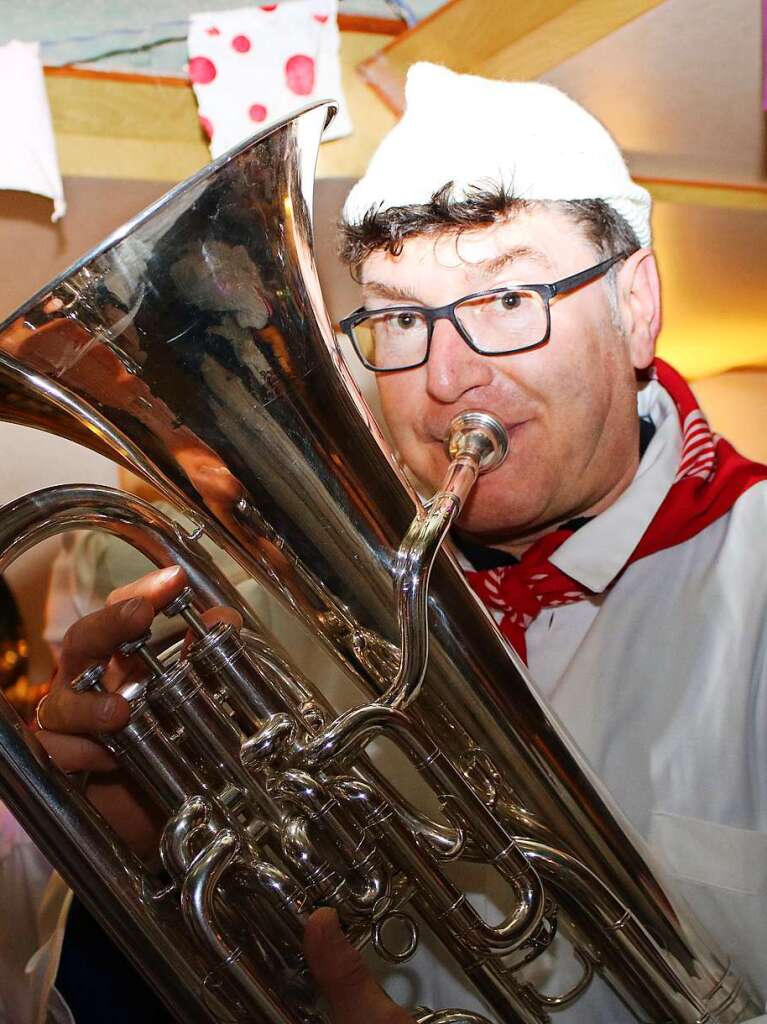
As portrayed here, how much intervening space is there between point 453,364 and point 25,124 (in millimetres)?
832

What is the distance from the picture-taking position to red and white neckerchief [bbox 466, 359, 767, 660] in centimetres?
107

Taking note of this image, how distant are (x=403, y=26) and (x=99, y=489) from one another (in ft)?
3.73

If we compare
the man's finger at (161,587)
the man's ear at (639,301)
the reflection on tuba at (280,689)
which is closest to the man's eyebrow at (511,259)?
the man's ear at (639,301)

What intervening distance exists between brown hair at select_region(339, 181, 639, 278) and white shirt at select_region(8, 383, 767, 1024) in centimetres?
25

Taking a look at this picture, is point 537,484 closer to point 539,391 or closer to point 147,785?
point 539,391

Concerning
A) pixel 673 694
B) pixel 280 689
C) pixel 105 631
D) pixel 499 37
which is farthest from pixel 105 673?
pixel 499 37

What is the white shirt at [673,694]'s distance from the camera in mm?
930

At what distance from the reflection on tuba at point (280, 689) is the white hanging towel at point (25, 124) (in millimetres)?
816

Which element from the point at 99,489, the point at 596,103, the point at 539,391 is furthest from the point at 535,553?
the point at 596,103

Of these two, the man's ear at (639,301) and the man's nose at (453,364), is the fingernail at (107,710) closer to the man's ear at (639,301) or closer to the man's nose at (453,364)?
the man's nose at (453,364)

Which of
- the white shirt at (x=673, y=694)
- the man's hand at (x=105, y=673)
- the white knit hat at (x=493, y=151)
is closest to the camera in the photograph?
the man's hand at (x=105, y=673)

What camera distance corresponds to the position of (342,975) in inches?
29.1

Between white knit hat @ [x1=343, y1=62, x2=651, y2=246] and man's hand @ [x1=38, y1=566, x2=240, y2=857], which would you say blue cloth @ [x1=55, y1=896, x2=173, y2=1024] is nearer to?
man's hand @ [x1=38, y1=566, x2=240, y2=857]

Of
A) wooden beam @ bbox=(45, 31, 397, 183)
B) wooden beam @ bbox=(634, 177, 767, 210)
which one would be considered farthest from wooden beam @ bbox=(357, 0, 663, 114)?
wooden beam @ bbox=(634, 177, 767, 210)
